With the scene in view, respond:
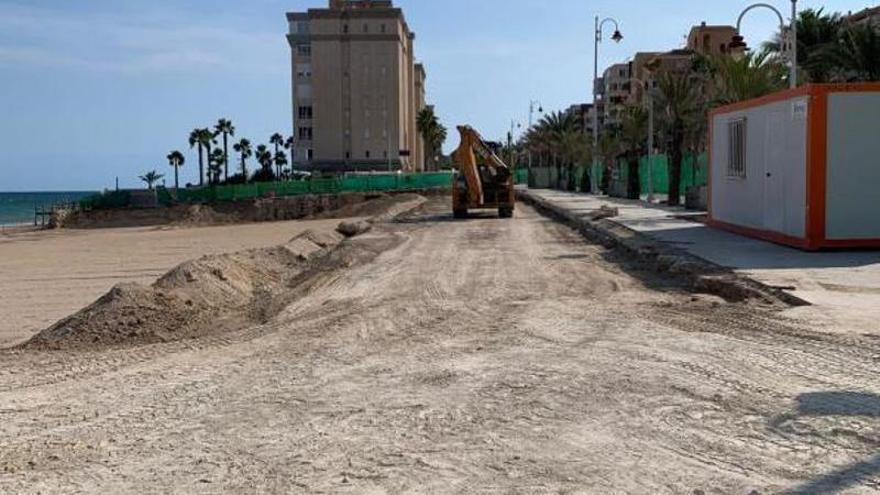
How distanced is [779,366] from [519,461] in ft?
12.3

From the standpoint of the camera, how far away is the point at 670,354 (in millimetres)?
9586

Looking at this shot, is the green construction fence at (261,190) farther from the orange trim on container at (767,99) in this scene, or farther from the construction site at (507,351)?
the orange trim on container at (767,99)

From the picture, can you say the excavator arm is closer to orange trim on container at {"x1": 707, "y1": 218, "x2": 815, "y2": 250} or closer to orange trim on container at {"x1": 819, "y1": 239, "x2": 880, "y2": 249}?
orange trim on container at {"x1": 707, "y1": 218, "x2": 815, "y2": 250}

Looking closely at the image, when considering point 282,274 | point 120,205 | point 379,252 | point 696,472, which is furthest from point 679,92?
point 120,205

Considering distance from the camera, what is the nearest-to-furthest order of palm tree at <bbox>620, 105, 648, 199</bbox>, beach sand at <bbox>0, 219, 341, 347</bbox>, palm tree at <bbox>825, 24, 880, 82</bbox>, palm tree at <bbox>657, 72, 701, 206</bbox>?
beach sand at <bbox>0, 219, 341, 347</bbox>
palm tree at <bbox>825, 24, 880, 82</bbox>
palm tree at <bbox>657, 72, 701, 206</bbox>
palm tree at <bbox>620, 105, 648, 199</bbox>

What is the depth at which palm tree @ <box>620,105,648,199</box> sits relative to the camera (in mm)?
53562

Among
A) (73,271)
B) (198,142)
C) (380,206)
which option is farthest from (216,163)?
(73,271)

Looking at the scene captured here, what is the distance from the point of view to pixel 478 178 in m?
37.8

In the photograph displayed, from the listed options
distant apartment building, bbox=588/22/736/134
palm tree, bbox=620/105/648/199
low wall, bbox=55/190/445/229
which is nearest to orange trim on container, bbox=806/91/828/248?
palm tree, bbox=620/105/648/199

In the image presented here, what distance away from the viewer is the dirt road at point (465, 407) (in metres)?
5.96

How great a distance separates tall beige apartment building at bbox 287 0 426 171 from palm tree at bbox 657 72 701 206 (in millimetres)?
78964

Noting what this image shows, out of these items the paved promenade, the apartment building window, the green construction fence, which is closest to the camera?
the paved promenade

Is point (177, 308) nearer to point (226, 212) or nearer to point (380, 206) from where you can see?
point (380, 206)

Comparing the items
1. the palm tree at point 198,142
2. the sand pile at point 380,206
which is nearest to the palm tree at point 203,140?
the palm tree at point 198,142
